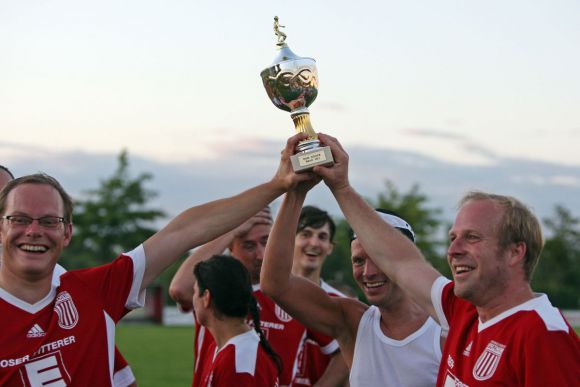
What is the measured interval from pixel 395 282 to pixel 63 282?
5.39 ft

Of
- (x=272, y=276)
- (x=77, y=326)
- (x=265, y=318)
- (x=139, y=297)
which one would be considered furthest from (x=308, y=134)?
(x=265, y=318)

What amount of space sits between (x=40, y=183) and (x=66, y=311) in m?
0.59

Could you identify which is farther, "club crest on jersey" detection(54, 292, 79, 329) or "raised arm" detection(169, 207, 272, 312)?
"raised arm" detection(169, 207, 272, 312)

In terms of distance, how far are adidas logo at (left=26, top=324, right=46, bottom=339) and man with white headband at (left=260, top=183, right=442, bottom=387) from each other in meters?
1.32

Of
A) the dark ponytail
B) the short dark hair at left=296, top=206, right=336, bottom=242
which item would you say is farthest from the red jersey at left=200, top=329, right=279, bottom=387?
the short dark hair at left=296, top=206, right=336, bottom=242

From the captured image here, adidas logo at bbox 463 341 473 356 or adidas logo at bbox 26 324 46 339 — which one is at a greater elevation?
adidas logo at bbox 26 324 46 339

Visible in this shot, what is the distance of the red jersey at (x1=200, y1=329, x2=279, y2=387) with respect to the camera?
4.58 metres

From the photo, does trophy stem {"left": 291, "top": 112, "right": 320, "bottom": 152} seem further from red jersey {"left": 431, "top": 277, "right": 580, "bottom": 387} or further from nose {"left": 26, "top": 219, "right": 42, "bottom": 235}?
nose {"left": 26, "top": 219, "right": 42, "bottom": 235}

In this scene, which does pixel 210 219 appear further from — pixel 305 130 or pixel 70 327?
pixel 70 327

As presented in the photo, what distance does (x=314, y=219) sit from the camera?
700 cm

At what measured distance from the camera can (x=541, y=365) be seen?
3.34 meters

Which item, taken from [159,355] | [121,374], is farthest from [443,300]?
[159,355]

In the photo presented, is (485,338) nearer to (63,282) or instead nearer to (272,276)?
(272,276)

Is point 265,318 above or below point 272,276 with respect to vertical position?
below
